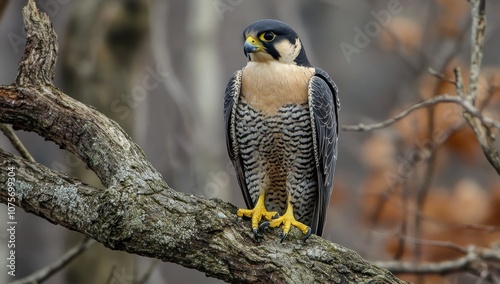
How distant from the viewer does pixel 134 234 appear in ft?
11.3

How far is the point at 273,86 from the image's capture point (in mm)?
4715

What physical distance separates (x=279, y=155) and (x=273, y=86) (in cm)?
46

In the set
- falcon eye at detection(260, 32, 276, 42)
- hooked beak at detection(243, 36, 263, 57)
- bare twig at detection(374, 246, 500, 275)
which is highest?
falcon eye at detection(260, 32, 276, 42)

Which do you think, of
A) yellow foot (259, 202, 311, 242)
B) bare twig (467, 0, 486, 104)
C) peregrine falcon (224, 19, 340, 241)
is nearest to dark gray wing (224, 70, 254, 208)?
peregrine falcon (224, 19, 340, 241)

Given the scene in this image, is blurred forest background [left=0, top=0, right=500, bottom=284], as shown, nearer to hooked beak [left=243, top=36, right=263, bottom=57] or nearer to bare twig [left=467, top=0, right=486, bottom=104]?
bare twig [left=467, top=0, right=486, bottom=104]

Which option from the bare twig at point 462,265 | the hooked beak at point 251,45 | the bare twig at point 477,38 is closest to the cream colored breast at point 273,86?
the hooked beak at point 251,45

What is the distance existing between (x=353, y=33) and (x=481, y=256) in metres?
10.6

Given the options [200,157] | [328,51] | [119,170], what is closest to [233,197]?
[200,157]

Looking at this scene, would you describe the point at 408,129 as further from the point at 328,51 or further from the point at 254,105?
the point at 328,51

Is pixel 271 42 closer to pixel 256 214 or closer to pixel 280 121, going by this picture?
pixel 280 121

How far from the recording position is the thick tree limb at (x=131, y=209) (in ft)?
11.4

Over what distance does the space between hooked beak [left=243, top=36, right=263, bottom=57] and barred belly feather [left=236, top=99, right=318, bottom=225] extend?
352 mm

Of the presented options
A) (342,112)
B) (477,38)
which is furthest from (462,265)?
(342,112)

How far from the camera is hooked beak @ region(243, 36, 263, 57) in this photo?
182 inches
